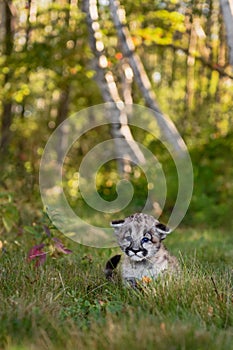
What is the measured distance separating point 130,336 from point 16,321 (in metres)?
0.89

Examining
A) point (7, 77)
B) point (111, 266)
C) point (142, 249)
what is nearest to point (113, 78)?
point (7, 77)

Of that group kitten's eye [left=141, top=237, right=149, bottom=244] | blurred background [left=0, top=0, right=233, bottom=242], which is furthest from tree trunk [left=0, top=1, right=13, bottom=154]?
kitten's eye [left=141, top=237, right=149, bottom=244]

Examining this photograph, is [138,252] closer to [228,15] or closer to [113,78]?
[228,15]

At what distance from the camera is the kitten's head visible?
573cm

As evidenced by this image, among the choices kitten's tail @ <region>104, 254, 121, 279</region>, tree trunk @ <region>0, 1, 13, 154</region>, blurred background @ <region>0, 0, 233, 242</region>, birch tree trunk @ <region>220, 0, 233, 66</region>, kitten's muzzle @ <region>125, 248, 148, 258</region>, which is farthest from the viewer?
tree trunk @ <region>0, 1, 13, 154</region>

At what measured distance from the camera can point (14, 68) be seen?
13.1m

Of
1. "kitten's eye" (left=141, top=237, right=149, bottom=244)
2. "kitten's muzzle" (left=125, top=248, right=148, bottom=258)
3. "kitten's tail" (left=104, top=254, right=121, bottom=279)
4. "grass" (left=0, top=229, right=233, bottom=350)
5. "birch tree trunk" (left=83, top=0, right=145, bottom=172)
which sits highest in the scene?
"birch tree trunk" (left=83, top=0, right=145, bottom=172)

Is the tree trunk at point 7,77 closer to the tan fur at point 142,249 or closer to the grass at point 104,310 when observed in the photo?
the grass at point 104,310

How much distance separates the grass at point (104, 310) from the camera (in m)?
4.23

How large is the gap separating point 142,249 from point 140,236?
131mm

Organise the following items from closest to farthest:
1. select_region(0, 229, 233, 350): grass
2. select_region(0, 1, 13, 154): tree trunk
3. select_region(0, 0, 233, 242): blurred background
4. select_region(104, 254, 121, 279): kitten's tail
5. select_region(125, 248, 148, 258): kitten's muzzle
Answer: select_region(0, 229, 233, 350): grass → select_region(125, 248, 148, 258): kitten's muzzle → select_region(104, 254, 121, 279): kitten's tail → select_region(0, 0, 233, 242): blurred background → select_region(0, 1, 13, 154): tree trunk

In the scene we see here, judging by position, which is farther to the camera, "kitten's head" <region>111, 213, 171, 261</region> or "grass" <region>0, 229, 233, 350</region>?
"kitten's head" <region>111, 213, 171, 261</region>

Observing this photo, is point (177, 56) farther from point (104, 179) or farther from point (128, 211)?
point (128, 211)

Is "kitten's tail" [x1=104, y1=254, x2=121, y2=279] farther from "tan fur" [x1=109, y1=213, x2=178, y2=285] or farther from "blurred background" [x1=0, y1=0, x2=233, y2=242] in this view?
"blurred background" [x1=0, y1=0, x2=233, y2=242]
